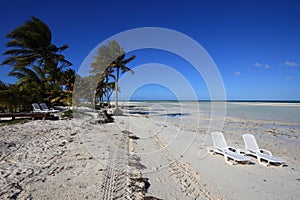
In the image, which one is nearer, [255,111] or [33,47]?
[33,47]

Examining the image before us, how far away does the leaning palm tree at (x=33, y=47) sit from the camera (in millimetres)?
15703

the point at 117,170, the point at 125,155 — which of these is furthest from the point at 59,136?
the point at 117,170

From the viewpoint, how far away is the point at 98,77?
2277 centimetres

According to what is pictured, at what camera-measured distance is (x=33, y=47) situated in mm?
16406

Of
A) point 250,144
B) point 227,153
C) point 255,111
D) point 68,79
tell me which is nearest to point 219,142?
point 227,153

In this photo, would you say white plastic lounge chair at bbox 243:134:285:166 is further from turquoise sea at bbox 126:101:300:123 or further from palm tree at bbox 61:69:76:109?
palm tree at bbox 61:69:76:109

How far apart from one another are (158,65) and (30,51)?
13.6 meters

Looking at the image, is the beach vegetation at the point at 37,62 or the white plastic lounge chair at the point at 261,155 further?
the beach vegetation at the point at 37,62

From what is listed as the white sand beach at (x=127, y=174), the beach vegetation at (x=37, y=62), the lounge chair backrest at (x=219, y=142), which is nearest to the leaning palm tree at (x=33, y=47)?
the beach vegetation at (x=37, y=62)

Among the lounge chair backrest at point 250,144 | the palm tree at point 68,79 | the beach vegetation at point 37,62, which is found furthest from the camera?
the palm tree at point 68,79

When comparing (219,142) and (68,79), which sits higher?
(68,79)

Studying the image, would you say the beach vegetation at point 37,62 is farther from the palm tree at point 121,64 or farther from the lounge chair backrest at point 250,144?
the lounge chair backrest at point 250,144

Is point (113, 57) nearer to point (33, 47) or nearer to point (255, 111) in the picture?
point (33, 47)

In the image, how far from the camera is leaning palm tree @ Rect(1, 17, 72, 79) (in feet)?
51.5
